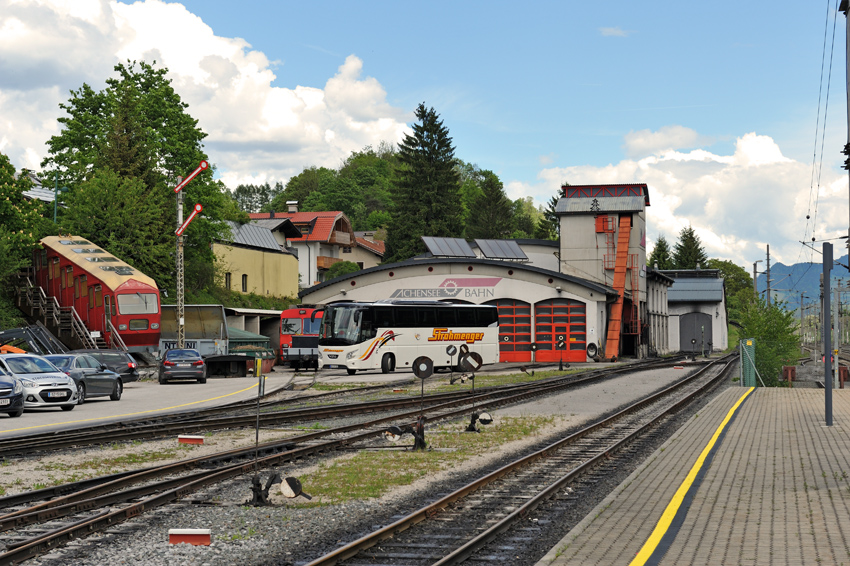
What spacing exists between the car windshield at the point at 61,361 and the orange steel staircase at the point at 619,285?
129 ft

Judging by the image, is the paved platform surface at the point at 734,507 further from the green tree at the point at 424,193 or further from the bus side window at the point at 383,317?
the green tree at the point at 424,193

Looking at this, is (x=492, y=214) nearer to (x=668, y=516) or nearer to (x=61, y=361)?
(x=61, y=361)

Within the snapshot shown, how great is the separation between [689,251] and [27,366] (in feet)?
400

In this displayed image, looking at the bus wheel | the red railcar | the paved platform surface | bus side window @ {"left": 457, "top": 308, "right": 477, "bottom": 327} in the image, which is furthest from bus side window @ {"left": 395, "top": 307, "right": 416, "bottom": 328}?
the paved platform surface

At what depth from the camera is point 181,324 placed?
4022cm

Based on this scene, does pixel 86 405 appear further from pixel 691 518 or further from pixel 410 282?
pixel 410 282

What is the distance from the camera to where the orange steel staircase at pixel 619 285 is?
61250 millimetres

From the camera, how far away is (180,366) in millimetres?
38688

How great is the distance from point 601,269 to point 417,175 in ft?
99.6

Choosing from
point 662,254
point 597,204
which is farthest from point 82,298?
point 662,254

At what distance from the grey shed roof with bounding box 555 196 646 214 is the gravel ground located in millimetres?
58823

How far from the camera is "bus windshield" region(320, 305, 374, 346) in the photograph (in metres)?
43.8

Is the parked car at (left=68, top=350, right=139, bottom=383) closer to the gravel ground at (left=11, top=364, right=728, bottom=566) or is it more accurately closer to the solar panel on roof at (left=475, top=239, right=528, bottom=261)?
the gravel ground at (left=11, top=364, right=728, bottom=566)

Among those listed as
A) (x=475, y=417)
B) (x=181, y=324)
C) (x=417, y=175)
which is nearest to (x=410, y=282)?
(x=181, y=324)
